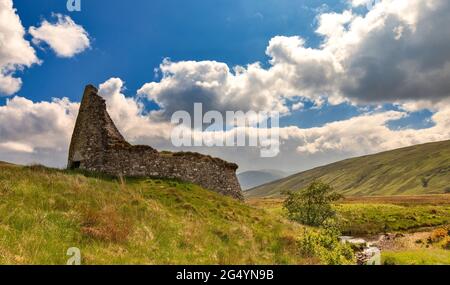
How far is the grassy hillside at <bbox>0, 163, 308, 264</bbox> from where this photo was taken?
12531mm

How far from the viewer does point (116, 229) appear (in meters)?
14.9

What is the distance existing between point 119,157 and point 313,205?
68.4ft

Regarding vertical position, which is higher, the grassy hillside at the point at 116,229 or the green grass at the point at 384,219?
the grassy hillside at the point at 116,229

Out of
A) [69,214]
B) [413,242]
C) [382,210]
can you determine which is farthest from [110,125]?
[382,210]

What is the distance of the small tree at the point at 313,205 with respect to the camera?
38.3 meters

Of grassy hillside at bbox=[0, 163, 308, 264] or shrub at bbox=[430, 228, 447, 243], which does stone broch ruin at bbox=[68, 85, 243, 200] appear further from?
shrub at bbox=[430, 228, 447, 243]

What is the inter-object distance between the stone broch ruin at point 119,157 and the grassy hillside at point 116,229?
21.2 feet

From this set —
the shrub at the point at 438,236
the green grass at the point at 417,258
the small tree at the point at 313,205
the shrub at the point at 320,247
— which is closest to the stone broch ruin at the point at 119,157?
the small tree at the point at 313,205

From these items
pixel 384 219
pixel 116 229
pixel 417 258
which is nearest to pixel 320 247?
pixel 417 258

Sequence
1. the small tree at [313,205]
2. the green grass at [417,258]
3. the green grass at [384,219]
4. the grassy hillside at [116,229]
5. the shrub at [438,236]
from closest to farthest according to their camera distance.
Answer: the grassy hillside at [116,229], the green grass at [417,258], the small tree at [313,205], the shrub at [438,236], the green grass at [384,219]

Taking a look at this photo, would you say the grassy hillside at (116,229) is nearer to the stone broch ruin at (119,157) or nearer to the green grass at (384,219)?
the stone broch ruin at (119,157)

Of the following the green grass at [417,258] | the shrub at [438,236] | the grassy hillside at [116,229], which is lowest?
the shrub at [438,236]

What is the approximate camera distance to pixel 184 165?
3244cm

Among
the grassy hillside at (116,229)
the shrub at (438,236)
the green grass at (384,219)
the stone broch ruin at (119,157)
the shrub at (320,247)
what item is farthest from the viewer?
the green grass at (384,219)
